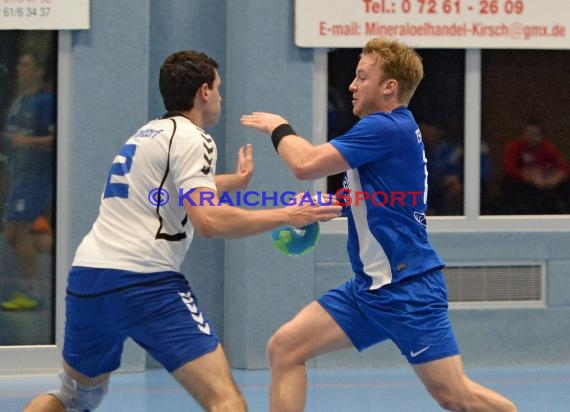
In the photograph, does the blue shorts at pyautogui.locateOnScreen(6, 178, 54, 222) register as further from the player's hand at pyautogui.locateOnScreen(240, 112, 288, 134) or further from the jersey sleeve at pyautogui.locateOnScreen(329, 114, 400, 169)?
the jersey sleeve at pyautogui.locateOnScreen(329, 114, 400, 169)

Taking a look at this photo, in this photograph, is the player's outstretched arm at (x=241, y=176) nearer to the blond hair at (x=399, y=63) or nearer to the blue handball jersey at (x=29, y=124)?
the blond hair at (x=399, y=63)

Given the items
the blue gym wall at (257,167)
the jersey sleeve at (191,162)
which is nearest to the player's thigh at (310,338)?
the jersey sleeve at (191,162)

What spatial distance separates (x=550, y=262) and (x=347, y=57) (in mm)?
2145

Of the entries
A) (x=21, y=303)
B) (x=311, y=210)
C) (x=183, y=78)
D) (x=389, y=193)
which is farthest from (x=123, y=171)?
(x=21, y=303)

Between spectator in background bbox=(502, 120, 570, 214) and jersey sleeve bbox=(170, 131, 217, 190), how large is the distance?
4.85 metres

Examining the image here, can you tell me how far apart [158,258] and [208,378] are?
1.74 feet

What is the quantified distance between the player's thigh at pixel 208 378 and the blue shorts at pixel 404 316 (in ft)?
3.02

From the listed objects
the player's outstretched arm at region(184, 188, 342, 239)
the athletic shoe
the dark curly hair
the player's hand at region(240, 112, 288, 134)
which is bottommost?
the athletic shoe

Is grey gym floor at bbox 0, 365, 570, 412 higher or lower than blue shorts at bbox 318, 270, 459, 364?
lower

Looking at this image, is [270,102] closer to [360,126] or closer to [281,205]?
[281,205]

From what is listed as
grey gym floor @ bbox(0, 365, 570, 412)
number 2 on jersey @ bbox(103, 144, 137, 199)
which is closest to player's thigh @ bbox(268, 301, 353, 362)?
number 2 on jersey @ bbox(103, 144, 137, 199)

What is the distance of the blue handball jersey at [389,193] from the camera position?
5492mm

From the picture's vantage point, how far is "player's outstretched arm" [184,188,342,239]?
490cm

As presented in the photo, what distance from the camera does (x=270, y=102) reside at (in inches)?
351
